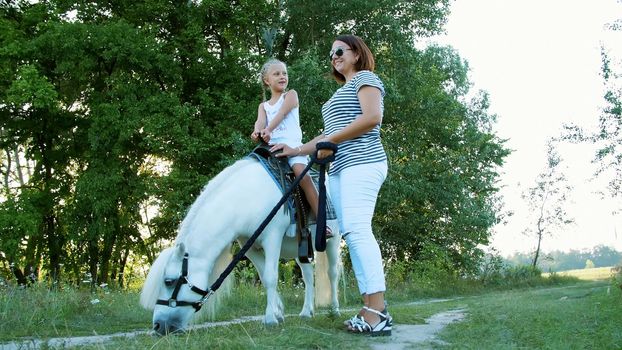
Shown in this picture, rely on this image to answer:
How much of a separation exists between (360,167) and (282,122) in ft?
4.22

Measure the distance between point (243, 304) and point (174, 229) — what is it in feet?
44.8

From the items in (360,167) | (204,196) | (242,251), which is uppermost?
(360,167)

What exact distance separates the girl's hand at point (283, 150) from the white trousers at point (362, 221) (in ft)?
2.17

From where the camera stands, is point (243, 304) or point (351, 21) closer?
point (243, 304)

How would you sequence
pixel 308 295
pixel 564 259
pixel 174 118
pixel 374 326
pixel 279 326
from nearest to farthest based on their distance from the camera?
pixel 374 326 < pixel 279 326 < pixel 308 295 < pixel 174 118 < pixel 564 259

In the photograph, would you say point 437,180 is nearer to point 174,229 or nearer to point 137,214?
point 174,229

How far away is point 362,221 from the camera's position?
400cm

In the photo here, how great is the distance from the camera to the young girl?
4.92 m

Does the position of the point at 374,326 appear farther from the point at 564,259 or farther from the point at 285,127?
the point at 564,259

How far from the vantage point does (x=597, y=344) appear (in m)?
3.33

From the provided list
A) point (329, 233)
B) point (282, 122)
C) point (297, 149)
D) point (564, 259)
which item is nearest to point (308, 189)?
point (297, 149)

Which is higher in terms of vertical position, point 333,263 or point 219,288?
point 333,263

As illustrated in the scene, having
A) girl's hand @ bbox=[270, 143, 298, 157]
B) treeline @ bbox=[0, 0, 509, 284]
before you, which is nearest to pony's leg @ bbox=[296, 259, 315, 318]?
girl's hand @ bbox=[270, 143, 298, 157]

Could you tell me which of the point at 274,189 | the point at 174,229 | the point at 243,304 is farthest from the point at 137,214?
the point at 274,189
